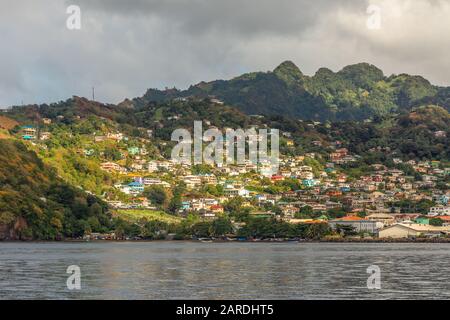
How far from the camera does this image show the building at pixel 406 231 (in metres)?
146

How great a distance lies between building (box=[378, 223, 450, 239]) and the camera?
478 ft

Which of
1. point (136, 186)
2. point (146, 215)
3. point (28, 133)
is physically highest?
point (28, 133)

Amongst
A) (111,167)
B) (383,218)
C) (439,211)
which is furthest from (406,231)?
(111,167)

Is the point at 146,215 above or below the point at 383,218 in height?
above

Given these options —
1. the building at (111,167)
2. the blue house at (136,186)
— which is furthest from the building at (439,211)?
the building at (111,167)

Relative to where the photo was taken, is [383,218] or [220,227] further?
[383,218]

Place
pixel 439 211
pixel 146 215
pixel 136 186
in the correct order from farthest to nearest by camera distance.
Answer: pixel 136 186 < pixel 439 211 < pixel 146 215

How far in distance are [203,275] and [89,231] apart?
273 ft

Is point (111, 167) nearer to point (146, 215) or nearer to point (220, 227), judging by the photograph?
point (146, 215)

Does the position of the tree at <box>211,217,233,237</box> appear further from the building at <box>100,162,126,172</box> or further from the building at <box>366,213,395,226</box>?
the building at <box>100,162,126,172</box>

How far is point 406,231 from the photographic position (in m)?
146

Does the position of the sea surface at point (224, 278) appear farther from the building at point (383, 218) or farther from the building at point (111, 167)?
the building at point (111, 167)
